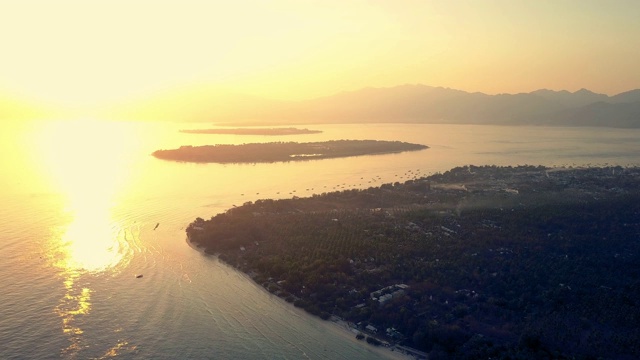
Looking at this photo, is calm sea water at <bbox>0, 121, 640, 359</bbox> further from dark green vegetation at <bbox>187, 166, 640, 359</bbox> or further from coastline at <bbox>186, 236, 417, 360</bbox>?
dark green vegetation at <bbox>187, 166, 640, 359</bbox>

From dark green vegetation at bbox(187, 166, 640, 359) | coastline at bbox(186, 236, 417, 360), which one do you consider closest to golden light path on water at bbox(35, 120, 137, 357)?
dark green vegetation at bbox(187, 166, 640, 359)

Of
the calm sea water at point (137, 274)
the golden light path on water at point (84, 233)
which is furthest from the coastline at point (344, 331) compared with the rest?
the golden light path on water at point (84, 233)

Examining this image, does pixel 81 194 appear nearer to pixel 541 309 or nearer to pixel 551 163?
pixel 541 309

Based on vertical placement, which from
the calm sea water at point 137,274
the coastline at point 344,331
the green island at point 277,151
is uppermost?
the green island at point 277,151

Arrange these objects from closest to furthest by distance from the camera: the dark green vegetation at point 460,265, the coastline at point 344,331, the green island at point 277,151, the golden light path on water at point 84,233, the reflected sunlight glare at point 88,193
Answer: the coastline at point 344,331 < the dark green vegetation at point 460,265 < the golden light path on water at point 84,233 < the reflected sunlight glare at point 88,193 < the green island at point 277,151

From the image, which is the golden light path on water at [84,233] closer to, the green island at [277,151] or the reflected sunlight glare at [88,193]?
the reflected sunlight glare at [88,193]

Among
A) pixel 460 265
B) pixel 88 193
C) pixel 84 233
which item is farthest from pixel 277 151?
pixel 460 265

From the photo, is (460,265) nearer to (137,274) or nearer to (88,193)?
(137,274)
